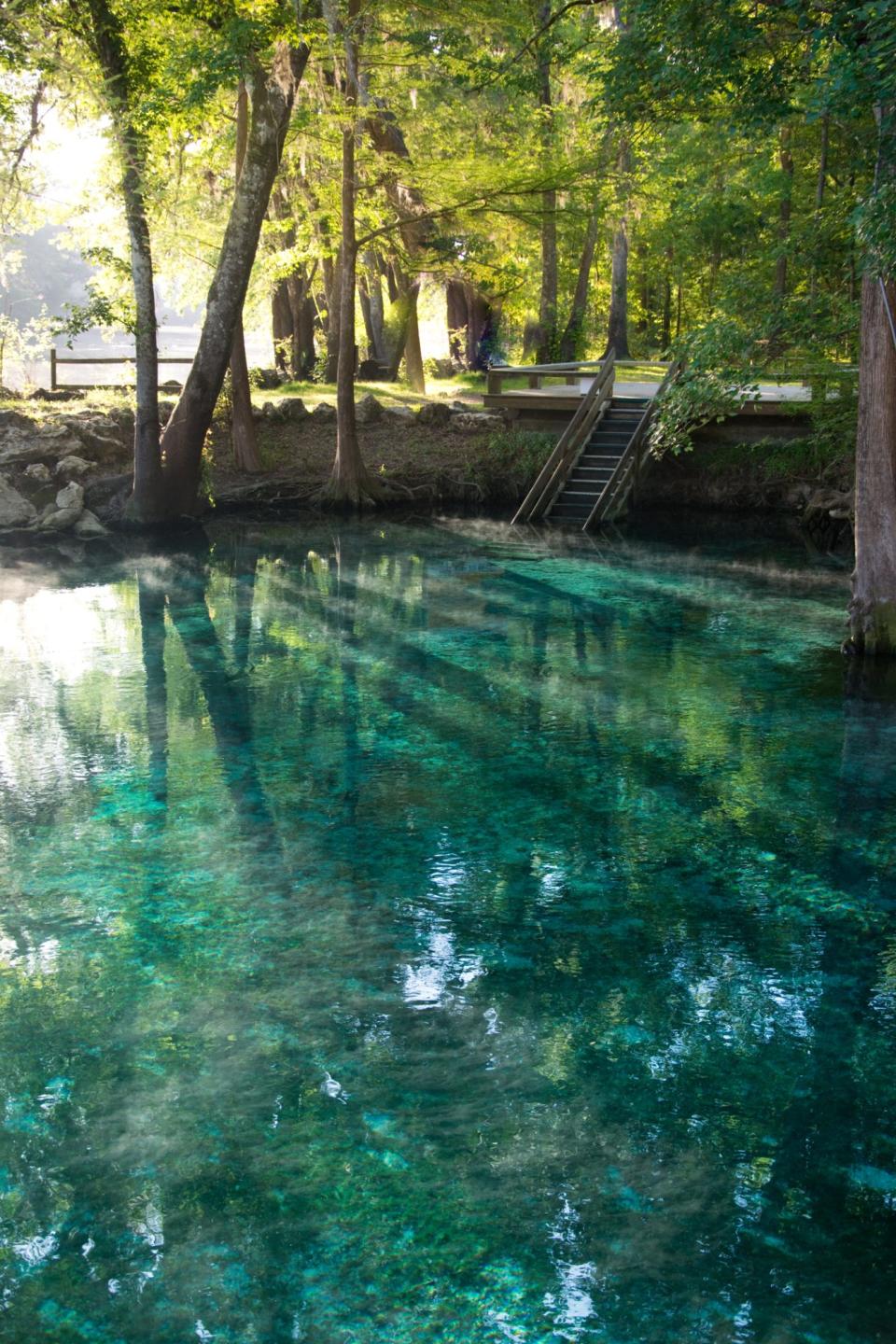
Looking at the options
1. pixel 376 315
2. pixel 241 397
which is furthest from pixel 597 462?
pixel 376 315

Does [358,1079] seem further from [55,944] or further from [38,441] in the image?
[38,441]

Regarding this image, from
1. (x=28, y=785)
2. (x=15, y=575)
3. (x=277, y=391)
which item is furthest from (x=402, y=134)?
(x=28, y=785)

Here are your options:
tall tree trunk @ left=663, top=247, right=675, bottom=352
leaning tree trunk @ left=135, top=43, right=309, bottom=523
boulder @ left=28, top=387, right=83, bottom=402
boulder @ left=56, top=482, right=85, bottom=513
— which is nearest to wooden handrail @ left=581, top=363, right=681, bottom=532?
leaning tree trunk @ left=135, top=43, right=309, bottom=523

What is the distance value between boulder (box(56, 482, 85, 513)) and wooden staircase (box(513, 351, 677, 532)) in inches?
289

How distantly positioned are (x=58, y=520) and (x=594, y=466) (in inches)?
362

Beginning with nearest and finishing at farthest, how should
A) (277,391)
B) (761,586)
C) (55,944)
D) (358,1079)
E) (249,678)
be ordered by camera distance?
(358,1079), (55,944), (249,678), (761,586), (277,391)

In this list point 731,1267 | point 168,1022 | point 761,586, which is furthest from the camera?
point 761,586

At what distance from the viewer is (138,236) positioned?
60.7 ft

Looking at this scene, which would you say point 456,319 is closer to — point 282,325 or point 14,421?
point 282,325

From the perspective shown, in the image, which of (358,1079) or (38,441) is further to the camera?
(38,441)

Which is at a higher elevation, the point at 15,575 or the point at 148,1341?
the point at 15,575

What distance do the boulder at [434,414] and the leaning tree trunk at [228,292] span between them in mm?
5677

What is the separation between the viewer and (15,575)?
1778cm

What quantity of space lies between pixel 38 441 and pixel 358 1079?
18314 mm
